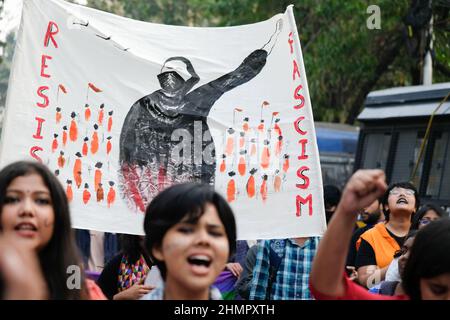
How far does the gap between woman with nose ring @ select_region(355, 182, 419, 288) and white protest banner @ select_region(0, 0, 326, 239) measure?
0.75m

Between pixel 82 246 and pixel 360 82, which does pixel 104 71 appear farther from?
pixel 360 82

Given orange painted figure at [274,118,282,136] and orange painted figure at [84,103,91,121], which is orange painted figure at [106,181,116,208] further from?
orange painted figure at [274,118,282,136]

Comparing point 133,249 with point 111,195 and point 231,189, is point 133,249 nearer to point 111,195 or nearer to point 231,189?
point 111,195

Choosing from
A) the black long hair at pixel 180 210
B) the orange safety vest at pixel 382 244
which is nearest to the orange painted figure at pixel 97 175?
the orange safety vest at pixel 382 244

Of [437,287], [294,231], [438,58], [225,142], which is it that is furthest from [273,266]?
[438,58]

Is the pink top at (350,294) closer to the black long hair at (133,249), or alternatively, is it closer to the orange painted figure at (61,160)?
the black long hair at (133,249)

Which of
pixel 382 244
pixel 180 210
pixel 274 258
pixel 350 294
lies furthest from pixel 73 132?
pixel 350 294

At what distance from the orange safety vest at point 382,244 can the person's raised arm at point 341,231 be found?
128 inches

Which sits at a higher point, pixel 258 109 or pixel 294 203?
pixel 258 109

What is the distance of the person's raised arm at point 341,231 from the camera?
2.64 meters

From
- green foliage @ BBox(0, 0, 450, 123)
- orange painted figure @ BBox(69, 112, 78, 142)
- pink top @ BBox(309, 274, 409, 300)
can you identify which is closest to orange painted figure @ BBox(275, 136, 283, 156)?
orange painted figure @ BBox(69, 112, 78, 142)

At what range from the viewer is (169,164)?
555 centimetres

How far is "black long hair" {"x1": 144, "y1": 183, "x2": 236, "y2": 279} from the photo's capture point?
2818 millimetres

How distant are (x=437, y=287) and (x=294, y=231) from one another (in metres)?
2.40
